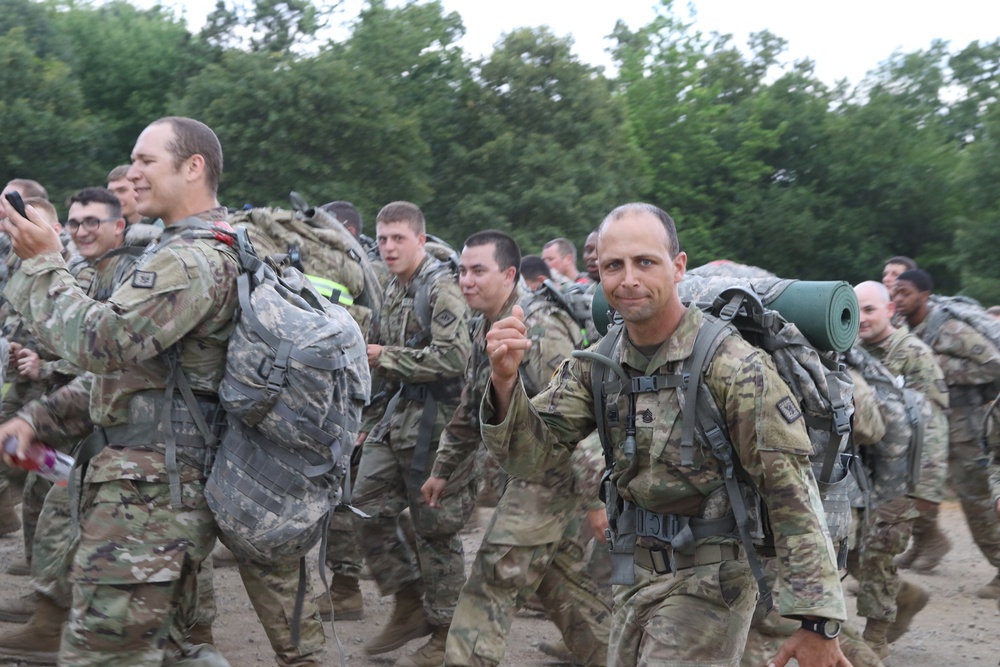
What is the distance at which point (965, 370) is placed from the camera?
29.8ft

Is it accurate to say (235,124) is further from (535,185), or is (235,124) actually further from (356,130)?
(535,185)

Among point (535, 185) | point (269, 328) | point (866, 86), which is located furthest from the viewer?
point (866, 86)

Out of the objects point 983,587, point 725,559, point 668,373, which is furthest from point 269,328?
point 983,587

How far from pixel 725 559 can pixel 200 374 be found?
200 cm

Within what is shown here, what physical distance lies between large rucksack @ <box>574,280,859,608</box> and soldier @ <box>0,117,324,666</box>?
142cm

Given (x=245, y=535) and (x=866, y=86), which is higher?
(x=866, y=86)

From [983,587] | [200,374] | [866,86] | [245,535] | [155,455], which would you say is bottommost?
[983,587]

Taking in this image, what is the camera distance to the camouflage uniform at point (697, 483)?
368cm

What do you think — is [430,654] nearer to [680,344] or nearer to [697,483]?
[697,483]

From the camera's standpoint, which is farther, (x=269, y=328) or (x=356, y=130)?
(x=356, y=130)

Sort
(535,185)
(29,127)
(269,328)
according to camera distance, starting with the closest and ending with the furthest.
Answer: (269,328) → (29,127) → (535,185)

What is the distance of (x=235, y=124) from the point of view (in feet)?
71.4

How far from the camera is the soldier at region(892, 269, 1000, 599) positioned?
29.5 feet

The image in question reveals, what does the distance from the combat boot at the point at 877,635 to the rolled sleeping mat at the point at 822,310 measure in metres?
3.61
